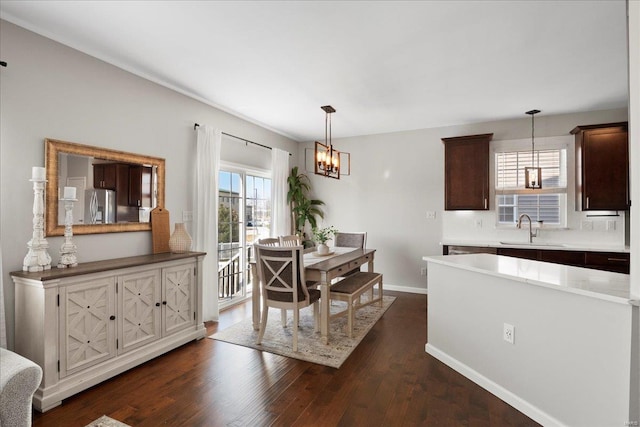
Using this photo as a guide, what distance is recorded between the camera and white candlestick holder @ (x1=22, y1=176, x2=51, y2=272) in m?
2.31

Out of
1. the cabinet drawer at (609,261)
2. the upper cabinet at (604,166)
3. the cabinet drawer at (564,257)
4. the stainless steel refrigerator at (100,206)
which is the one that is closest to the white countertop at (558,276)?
the cabinet drawer at (564,257)

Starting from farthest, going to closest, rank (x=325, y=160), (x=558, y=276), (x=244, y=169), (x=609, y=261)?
(x=244, y=169) < (x=609, y=261) < (x=325, y=160) < (x=558, y=276)

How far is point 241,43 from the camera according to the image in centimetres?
263

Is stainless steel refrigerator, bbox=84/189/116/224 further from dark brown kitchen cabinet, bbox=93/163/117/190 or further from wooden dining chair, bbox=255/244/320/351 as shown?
wooden dining chair, bbox=255/244/320/351

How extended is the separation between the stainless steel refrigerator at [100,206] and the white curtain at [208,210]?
0.96 meters

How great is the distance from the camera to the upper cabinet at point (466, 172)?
4703 mm

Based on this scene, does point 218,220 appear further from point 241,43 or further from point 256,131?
point 241,43

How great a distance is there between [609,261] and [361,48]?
391 cm

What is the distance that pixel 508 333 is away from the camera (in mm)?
2229

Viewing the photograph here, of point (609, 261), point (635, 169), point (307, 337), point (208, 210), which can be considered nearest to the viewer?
point (635, 169)

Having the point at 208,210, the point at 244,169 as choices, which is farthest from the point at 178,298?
the point at 244,169

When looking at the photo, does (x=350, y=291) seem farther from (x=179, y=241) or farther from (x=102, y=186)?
(x=102, y=186)

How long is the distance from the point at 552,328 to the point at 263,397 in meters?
1.98

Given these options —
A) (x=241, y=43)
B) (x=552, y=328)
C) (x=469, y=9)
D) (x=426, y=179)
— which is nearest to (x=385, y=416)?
(x=552, y=328)
